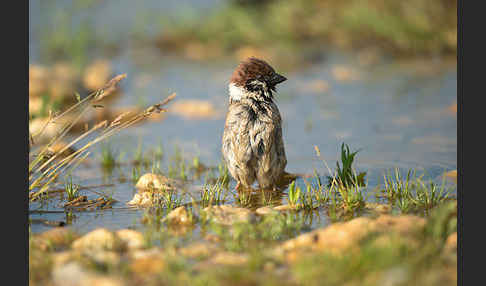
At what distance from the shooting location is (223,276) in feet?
10.8

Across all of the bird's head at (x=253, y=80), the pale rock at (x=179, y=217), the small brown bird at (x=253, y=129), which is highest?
the bird's head at (x=253, y=80)

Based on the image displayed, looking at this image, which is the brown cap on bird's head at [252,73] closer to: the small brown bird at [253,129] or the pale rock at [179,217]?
the small brown bird at [253,129]

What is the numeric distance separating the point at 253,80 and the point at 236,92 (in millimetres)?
205

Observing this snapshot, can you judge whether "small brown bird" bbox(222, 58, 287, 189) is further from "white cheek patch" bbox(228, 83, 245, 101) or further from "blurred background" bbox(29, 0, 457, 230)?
"blurred background" bbox(29, 0, 457, 230)

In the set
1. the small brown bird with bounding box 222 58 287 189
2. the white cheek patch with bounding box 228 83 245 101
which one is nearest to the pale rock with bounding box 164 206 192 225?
the small brown bird with bounding box 222 58 287 189

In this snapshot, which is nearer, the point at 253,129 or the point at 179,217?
the point at 179,217

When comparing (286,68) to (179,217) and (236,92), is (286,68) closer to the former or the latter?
(236,92)

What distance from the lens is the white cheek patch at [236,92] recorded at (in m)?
5.64

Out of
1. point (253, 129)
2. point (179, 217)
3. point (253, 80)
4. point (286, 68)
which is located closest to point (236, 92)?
point (253, 80)

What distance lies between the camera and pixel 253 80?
5625mm

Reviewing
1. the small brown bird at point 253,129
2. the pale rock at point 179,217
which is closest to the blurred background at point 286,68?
the small brown bird at point 253,129

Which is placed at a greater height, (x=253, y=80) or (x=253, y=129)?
(x=253, y=80)

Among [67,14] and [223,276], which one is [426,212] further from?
[67,14]

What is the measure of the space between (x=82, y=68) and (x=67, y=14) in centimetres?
191
